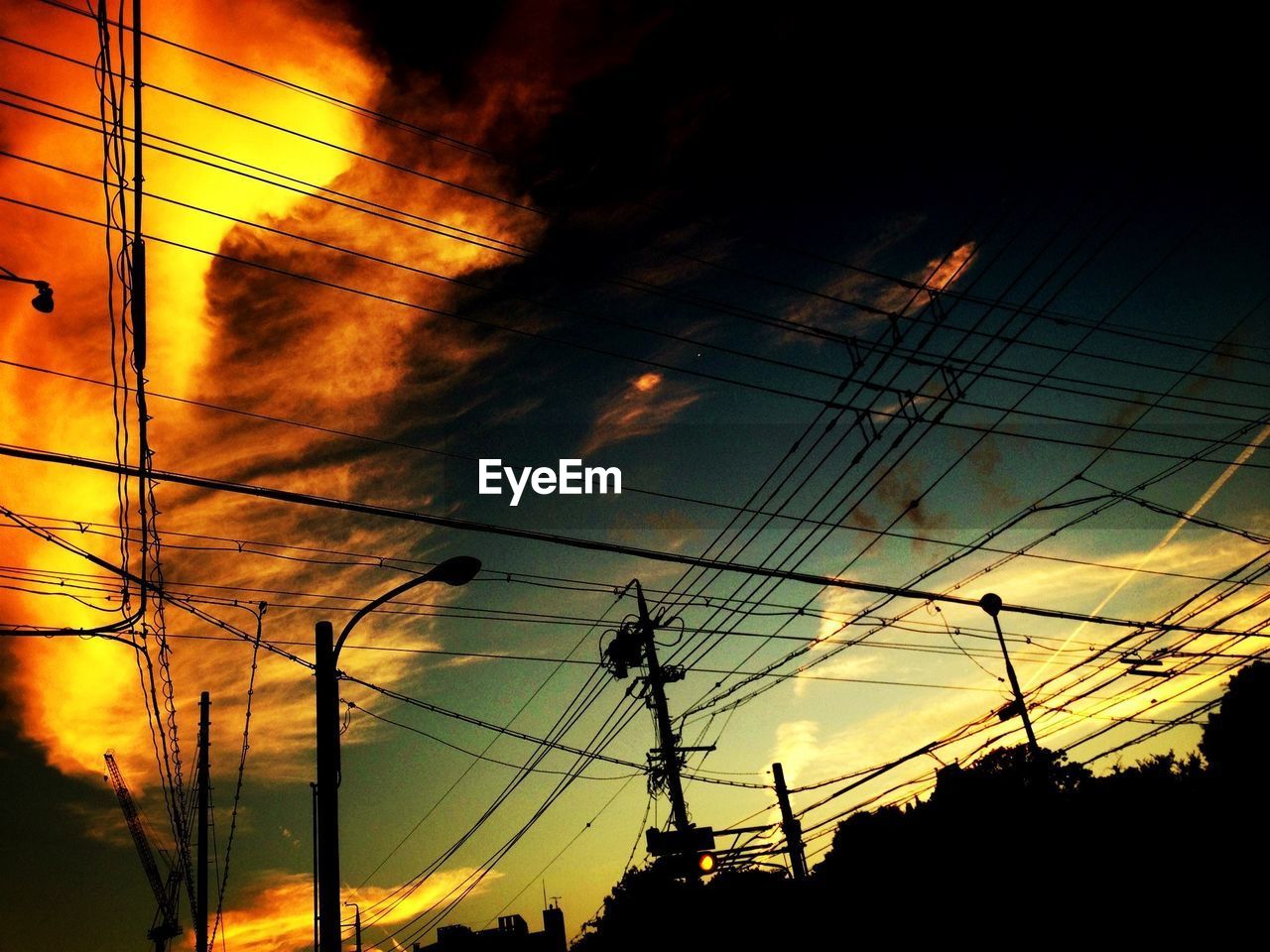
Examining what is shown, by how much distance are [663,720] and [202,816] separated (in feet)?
62.9

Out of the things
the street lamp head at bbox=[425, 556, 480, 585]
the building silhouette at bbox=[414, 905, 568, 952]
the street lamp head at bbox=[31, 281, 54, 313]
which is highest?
the street lamp head at bbox=[31, 281, 54, 313]

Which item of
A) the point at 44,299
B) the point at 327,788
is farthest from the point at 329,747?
the point at 44,299

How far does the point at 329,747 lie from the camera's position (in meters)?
9.37

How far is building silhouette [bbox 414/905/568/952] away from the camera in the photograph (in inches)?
2102

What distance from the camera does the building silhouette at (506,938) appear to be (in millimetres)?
53394

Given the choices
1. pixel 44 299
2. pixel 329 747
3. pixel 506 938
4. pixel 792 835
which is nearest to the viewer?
pixel 44 299

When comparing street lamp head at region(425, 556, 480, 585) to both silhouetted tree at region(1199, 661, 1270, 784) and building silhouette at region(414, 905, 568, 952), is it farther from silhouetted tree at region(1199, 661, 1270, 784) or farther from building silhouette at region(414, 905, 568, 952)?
building silhouette at region(414, 905, 568, 952)

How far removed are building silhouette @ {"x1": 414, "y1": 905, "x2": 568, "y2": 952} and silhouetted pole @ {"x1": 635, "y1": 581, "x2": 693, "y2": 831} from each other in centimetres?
4191

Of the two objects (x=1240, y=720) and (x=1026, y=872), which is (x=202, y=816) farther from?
(x=1240, y=720)

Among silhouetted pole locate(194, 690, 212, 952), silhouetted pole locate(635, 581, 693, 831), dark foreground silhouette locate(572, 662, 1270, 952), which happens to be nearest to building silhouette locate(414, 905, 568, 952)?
dark foreground silhouette locate(572, 662, 1270, 952)

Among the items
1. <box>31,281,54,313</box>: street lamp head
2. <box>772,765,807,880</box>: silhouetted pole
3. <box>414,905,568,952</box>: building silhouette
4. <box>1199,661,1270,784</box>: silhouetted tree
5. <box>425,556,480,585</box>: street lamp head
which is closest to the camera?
<box>31,281,54,313</box>: street lamp head

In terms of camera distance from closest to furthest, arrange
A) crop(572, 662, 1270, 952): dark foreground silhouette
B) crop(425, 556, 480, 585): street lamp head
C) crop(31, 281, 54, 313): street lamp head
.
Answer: crop(31, 281, 54, 313): street lamp head → crop(425, 556, 480, 585): street lamp head → crop(572, 662, 1270, 952): dark foreground silhouette

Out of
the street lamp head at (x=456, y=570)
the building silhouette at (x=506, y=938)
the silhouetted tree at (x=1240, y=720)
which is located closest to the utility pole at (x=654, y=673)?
the street lamp head at (x=456, y=570)

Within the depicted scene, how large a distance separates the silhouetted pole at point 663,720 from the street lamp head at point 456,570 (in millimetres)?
12469
